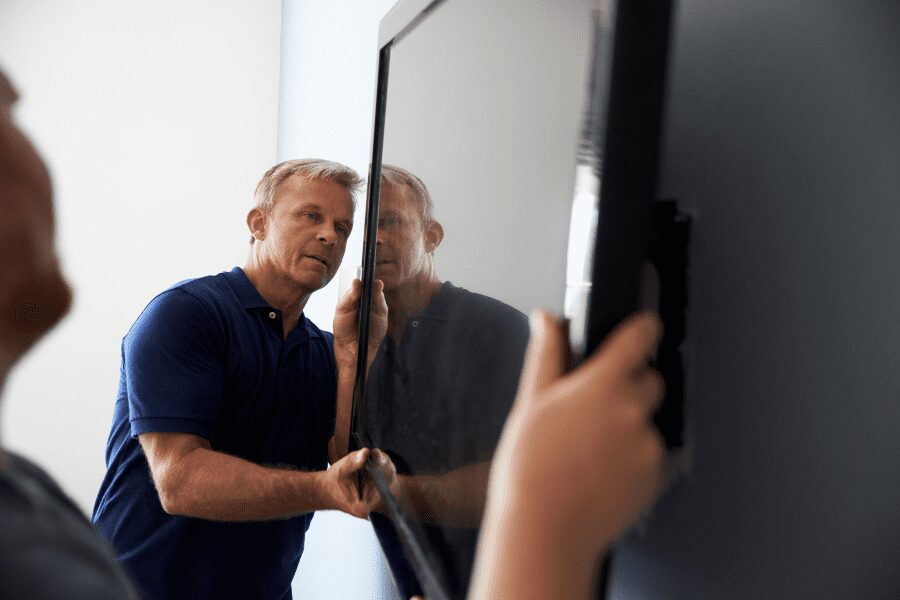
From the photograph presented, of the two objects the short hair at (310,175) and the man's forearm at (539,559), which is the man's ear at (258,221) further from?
the man's forearm at (539,559)

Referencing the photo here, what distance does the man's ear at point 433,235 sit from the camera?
765 mm

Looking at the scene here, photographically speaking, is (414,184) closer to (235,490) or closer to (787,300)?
(787,300)

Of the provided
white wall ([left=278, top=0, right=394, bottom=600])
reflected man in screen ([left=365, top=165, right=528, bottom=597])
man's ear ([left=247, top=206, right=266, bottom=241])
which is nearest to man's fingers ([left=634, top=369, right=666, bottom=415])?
reflected man in screen ([left=365, top=165, right=528, bottom=597])

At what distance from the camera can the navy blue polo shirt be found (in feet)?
4.27


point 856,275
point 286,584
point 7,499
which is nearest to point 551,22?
point 856,275

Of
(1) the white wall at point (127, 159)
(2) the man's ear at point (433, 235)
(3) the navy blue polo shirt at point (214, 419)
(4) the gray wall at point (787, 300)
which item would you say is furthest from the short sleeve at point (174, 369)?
(1) the white wall at point (127, 159)

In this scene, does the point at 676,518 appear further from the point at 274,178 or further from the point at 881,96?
the point at 274,178

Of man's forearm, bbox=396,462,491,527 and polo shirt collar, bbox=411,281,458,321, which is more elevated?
polo shirt collar, bbox=411,281,458,321

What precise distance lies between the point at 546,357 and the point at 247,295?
122cm

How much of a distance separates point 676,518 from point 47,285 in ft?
1.59

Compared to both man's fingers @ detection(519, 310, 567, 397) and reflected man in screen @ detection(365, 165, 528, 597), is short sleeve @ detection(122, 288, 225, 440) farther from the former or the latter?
man's fingers @ detection(519, 310, 567, 397)

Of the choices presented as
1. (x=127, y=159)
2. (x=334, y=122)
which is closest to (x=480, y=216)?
(x=334, y=122)

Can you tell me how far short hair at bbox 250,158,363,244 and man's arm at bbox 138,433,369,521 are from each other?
59 cm

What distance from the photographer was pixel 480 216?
2.10ft
